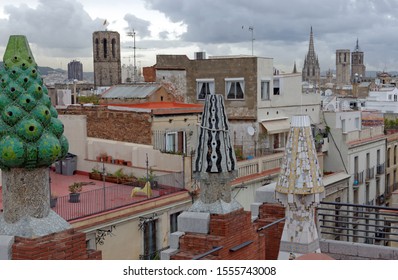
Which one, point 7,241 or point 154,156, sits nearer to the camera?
point 7,241

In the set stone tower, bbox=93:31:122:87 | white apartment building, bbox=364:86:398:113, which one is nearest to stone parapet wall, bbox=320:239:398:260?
white apartment building, bbox=364:86:398:113

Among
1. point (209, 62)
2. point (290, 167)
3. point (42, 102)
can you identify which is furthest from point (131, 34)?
point (42, 102)

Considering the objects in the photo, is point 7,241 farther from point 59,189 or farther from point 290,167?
point 59,189

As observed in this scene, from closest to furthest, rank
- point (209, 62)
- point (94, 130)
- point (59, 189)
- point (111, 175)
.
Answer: point (59, 189), point (111, 175), point (94, 130), point (209, 62)

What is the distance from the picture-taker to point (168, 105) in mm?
28734

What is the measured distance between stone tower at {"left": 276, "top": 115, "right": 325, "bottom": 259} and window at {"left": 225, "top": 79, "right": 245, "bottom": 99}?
71.7ft

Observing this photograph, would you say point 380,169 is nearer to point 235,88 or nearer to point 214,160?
point 235,88

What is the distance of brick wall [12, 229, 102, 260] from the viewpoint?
549 cm

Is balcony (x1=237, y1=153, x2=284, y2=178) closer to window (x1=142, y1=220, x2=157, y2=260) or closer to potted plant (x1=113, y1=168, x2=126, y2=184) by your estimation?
potted plant (x1=113, y1=168, x2=126, y2=184)

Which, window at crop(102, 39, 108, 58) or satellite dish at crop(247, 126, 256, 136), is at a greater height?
window at crop(102, 39, 108, 58)

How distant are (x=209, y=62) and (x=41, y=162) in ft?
86.5

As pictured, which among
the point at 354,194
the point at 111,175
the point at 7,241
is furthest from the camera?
the point at 354,194

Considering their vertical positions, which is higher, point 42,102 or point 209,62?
point 209,62
